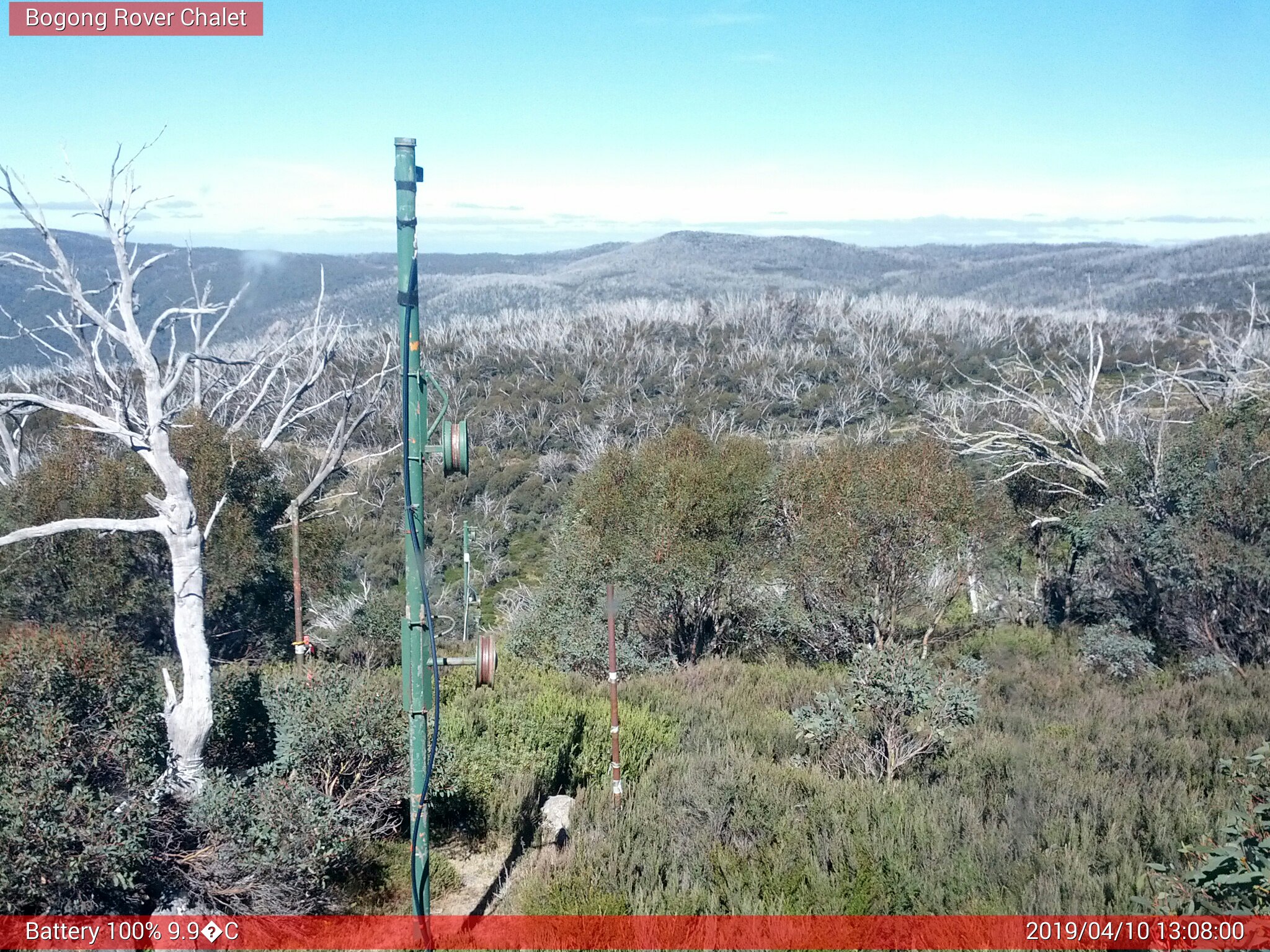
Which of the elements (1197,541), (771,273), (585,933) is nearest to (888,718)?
(585,933)

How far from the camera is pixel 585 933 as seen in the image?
16.0ft

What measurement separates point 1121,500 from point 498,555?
73.0 feet

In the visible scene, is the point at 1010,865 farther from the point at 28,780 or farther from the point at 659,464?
the point at 659,464

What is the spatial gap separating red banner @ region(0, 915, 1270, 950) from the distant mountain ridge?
35881 millimetres

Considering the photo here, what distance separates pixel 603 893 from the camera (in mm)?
5219

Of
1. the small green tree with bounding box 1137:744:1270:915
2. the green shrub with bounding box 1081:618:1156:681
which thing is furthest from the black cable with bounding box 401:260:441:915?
the green shrub with bounding box 1081:618:1156:681

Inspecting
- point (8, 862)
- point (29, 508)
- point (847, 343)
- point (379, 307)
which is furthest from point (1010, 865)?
point (379, 307)

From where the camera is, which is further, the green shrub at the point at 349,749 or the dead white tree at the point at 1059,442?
the dead white tree at the point at 1059,442

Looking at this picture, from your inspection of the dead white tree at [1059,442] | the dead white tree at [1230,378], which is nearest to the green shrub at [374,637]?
the dead white tree at [1059,442]

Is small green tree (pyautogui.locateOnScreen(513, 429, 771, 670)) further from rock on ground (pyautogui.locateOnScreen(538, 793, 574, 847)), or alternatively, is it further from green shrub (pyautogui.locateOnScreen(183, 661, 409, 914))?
green shrub (pyautogui.locateOnScreen(183, 661, 409, 914))

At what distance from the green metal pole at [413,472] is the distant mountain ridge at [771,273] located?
36.1 m

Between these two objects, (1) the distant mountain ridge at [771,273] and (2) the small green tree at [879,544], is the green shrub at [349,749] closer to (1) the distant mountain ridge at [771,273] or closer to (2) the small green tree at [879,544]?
(2) the small green tree at [879,544]

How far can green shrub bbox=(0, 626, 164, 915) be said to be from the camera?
13.9 ft

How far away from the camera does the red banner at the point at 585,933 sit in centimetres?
439
